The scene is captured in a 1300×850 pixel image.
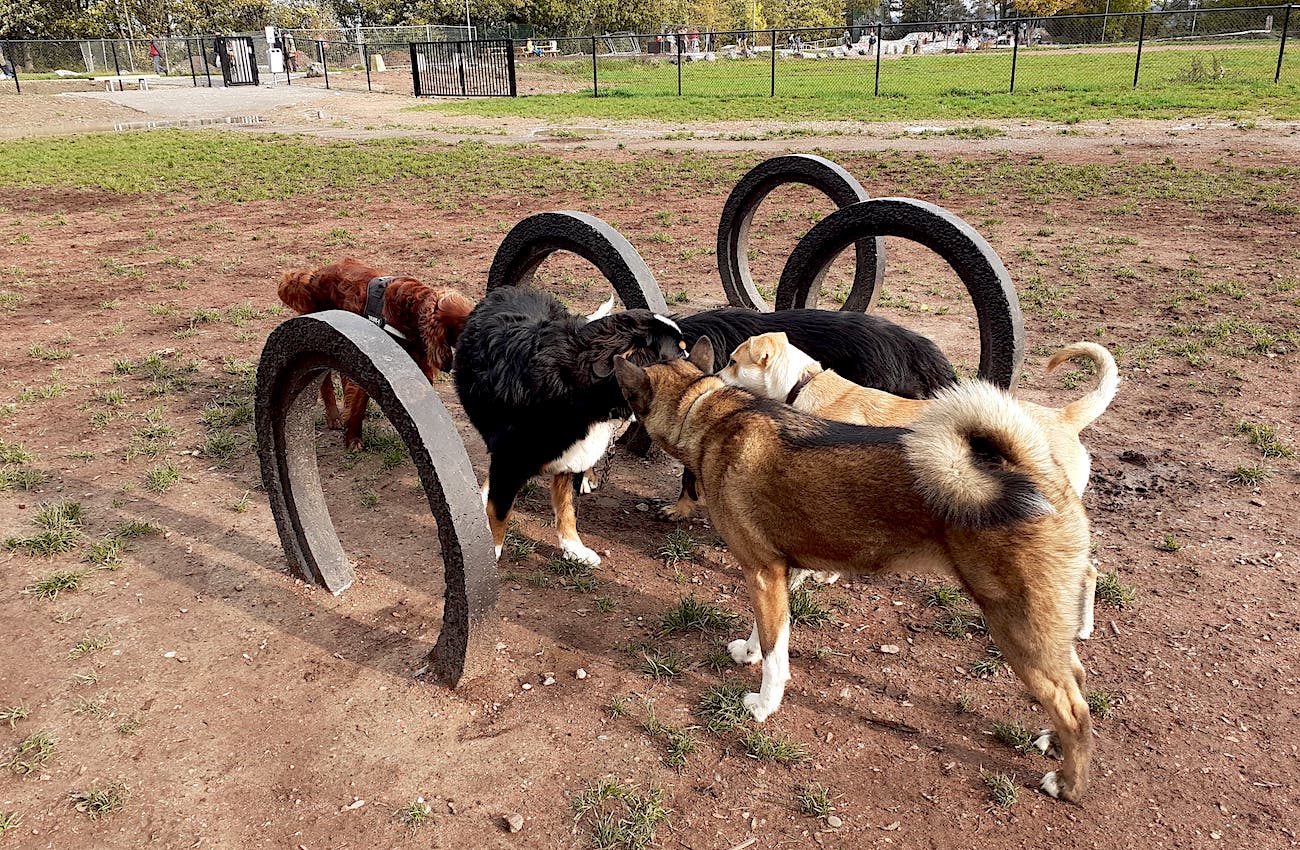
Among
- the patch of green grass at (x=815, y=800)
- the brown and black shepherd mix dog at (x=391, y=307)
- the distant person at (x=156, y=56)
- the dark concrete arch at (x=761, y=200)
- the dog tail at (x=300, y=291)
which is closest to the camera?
the patch of green grass at (x=815, y=800)

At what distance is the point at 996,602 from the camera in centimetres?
287

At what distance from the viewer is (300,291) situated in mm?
6039

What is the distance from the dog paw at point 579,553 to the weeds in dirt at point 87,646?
7.51 ft

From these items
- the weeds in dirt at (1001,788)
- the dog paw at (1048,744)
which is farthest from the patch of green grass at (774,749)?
the dog paw at (1048,744)

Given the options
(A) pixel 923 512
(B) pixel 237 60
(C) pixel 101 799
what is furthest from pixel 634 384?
(B) pixel 237 60

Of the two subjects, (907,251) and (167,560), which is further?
(907,251)

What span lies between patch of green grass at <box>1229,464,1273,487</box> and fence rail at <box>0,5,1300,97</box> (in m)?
24.5

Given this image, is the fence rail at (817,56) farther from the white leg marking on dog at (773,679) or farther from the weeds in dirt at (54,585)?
the weeds in dirt at (54,585)

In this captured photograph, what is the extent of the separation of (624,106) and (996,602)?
97.1ft

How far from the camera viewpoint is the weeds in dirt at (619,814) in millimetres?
2965

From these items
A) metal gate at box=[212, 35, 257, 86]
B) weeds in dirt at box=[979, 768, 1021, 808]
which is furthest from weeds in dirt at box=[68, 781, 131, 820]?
metal gate at box=[212, 35, 257, 86]

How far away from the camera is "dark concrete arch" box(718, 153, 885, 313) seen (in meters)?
7.52

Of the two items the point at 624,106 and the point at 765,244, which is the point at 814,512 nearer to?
the point at 765,244

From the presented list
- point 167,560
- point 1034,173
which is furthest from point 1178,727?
point 1034,173
